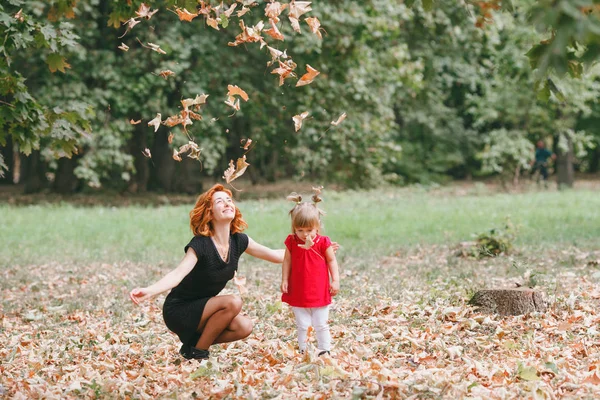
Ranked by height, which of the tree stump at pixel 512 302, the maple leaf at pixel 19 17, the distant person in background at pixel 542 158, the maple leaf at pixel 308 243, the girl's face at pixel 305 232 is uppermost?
the maple leaf at pixel 19 17

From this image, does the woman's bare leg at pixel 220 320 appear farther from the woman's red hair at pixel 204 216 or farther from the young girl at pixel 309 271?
the woman's red hair at pixel 204 216

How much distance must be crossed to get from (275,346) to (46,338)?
238cm

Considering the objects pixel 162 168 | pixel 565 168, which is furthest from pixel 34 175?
pixel 565 168

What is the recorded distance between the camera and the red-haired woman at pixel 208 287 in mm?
5531

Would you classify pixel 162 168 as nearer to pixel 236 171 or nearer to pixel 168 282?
pixel 236 171

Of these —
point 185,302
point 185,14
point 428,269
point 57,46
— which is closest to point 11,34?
point 57,46

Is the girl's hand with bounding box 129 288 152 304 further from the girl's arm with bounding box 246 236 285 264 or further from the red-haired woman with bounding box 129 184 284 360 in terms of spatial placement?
the girl's arm with bounding box 246 236 285 264

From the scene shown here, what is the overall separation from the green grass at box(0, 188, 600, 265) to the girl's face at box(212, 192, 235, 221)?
5.97m

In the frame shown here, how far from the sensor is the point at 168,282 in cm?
510

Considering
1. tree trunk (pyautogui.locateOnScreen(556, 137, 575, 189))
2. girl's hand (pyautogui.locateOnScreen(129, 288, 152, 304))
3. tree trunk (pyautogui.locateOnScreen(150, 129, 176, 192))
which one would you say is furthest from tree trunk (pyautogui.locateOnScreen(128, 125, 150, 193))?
girl's hand (pyautogui.locateOnScreen(129, 288, 152, 304))

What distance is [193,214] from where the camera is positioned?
5.64 m

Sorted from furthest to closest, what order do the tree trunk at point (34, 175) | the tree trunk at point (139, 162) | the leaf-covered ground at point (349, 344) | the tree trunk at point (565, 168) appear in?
1. the tree trunk at point (565, 168)
2. the tree trunk at point (34, 175)
3. the tree trunk at point (139, 162)
4. the leaf-covered ground at point (349, 344)

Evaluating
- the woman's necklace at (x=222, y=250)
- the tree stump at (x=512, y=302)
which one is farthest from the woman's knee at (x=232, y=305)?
the tree stump at (x=512, y=302)

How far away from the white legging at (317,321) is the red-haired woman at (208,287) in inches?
16.2
